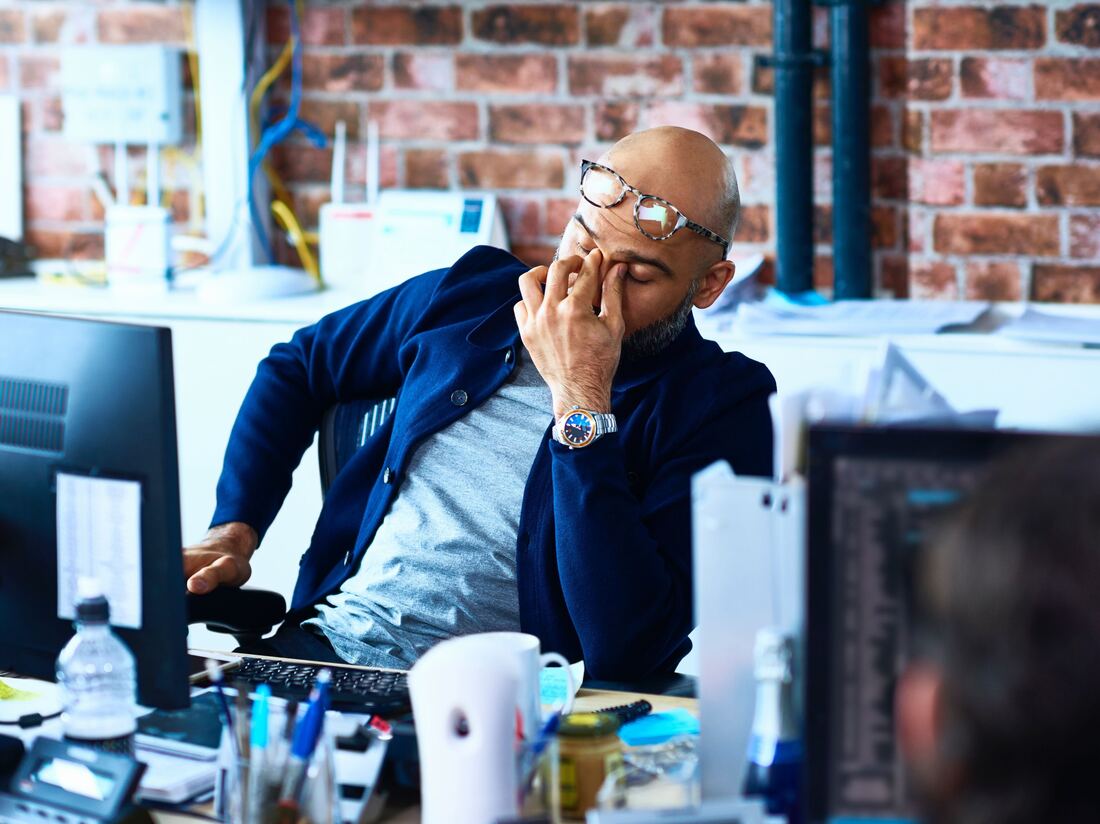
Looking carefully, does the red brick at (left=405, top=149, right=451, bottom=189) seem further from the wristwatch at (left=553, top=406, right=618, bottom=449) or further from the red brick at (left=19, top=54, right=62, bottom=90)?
the wristwatch at (left=553, top=406, right=618, bottom=449)

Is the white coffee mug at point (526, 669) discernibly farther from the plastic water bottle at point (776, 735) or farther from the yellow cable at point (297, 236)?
the yellow cable at point (297, 236)

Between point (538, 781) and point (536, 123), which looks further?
point (536, 123)

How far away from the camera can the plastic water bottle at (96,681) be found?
4.02 ft

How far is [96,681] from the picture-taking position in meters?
1.27

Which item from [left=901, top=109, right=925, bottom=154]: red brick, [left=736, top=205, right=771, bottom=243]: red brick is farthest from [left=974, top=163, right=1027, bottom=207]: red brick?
[left=736, top=205, right=771, bottom=243]: red brick

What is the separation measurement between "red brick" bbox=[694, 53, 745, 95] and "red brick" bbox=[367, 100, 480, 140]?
476mm

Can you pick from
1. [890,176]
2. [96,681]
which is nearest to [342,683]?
[96,681]

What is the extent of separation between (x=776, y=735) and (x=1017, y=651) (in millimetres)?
471

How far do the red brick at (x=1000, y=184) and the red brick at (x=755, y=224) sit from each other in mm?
412

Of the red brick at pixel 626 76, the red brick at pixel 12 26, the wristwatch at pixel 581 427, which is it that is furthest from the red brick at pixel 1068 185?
the red brick at pixel 12 26

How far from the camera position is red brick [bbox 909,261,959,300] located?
2.64 m

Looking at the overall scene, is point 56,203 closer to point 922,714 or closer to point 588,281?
point 588,281

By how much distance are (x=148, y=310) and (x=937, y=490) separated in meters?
2.21

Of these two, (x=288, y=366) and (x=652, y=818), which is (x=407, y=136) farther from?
(x=652, y=818)
